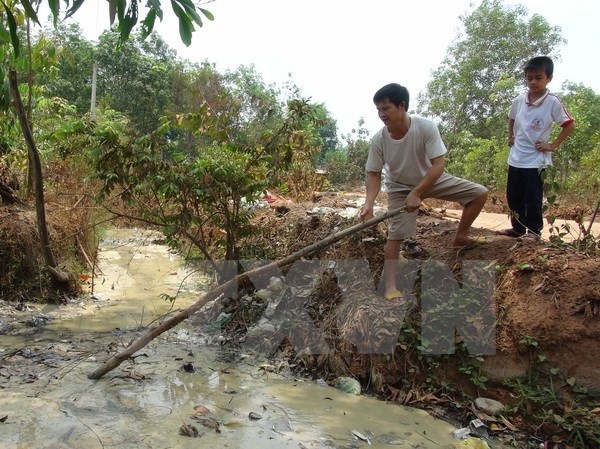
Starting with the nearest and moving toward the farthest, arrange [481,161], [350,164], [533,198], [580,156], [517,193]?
[533,198] → [517,193] → [580,156] → [481,161] → [350,164]

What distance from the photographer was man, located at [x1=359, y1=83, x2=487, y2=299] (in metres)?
3.11

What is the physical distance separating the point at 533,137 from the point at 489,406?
72.9 inches

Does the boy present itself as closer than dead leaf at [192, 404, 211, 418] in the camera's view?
No

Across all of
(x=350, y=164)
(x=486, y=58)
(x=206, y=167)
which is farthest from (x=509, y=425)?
(x=486, y=58)

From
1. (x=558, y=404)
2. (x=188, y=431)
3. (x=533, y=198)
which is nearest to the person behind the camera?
(x=188, y=431)

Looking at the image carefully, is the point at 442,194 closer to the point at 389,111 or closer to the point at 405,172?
the point at 405,172

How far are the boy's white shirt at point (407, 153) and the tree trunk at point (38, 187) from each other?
3.28 meters

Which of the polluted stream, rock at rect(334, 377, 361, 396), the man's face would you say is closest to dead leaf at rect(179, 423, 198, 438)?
the polluted stream

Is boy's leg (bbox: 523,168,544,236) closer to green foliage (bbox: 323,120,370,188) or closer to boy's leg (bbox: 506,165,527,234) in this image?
boy's leg (bbox: 506,165,527,234)

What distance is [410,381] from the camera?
332 cm

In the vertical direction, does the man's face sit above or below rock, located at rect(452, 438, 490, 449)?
above

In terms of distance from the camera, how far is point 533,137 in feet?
11.2

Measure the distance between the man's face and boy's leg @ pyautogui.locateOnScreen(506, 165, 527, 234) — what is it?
1.08 metres

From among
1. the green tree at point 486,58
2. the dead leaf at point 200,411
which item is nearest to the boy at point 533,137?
the dead leaf at point 200,411
